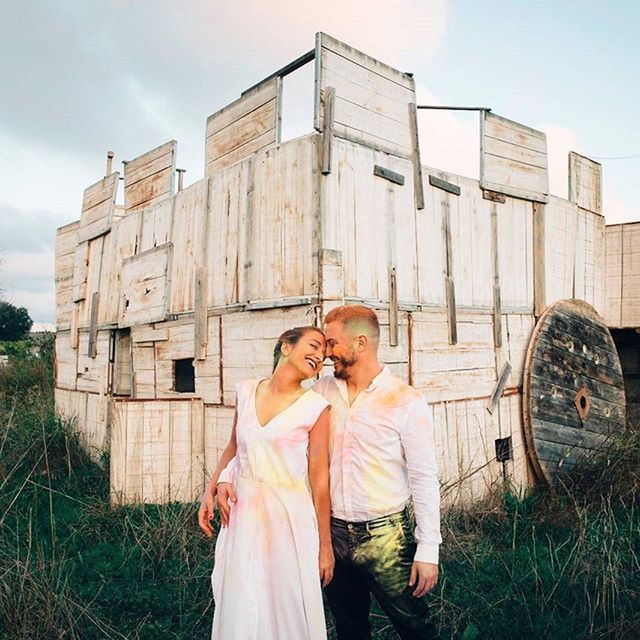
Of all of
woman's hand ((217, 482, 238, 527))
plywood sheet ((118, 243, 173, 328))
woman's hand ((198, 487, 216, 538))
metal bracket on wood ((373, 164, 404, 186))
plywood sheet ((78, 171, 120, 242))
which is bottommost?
woman's hand ((198, 487, 216, 538))

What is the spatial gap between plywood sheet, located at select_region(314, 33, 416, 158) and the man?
11.6 feet

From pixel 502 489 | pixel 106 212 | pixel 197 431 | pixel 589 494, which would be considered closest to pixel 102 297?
pixel 106 212

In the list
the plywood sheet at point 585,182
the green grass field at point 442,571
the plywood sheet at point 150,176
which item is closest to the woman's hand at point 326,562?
the green grass field at point 442,571

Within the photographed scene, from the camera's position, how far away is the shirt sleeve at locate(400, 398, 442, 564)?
2.66 m

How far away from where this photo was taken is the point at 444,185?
7.04 m

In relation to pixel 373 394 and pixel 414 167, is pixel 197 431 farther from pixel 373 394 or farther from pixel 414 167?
pixel 373 394

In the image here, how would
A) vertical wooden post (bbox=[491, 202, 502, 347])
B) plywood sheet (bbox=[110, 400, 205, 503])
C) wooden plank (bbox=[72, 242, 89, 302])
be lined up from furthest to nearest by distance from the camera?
wooden plank (bbox=[72, 242, 89, 302])
vertical wooden post (bbox=[491, 202, 502, 347])
plywood sheet (bbox=[110, 400, 205, 503])

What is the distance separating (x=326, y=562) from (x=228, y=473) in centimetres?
62

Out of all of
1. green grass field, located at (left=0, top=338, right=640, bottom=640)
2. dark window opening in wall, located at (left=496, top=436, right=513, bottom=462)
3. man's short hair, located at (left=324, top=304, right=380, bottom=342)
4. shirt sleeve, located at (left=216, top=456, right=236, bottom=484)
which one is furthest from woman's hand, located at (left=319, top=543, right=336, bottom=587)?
dark window opening in wall, located at (left=496, top=436, right=513, bottom=462)

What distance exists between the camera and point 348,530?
2820 millimetres

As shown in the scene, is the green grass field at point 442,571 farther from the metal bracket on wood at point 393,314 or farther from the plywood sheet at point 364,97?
the plywood sheet at point 364,97

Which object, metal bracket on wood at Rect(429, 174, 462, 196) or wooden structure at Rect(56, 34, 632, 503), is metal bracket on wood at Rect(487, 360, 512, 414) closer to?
wooden structure at Rect(56, 34, 632, 503)

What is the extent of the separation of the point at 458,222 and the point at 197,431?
13.3 ft

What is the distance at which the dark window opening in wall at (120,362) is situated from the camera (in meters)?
9.02
